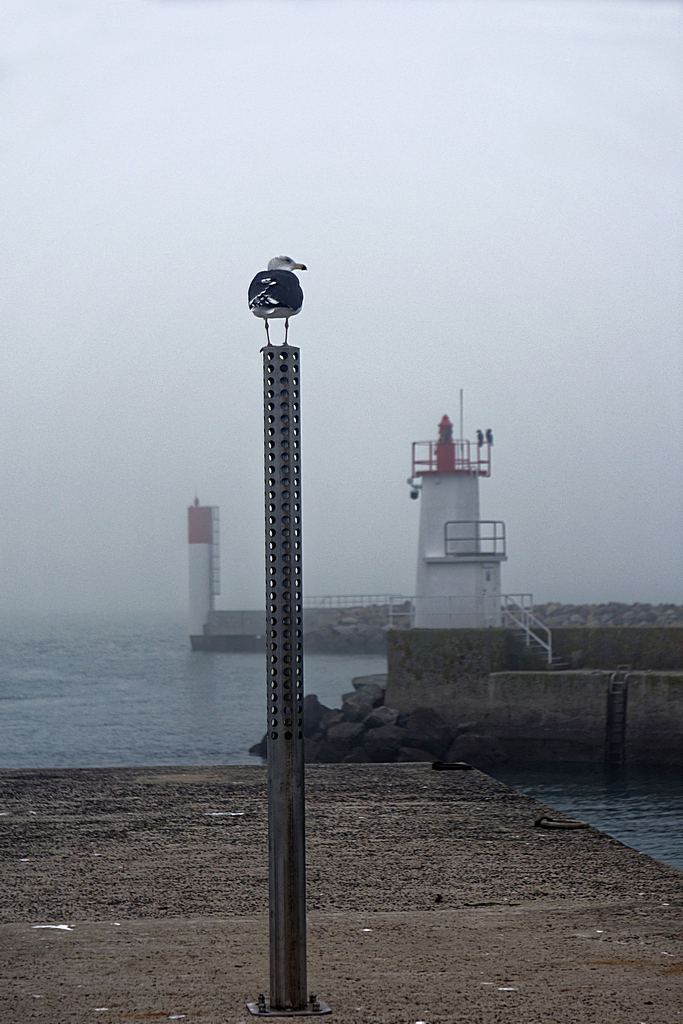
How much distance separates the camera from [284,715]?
3.83m

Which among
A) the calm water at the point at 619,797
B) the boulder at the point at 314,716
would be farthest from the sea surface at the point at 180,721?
the boulder at the point at 314,716

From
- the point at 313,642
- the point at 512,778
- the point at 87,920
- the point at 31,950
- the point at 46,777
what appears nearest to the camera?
the point at 31,950

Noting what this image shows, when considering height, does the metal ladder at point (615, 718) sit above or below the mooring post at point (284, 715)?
below

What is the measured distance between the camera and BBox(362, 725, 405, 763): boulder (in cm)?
2216

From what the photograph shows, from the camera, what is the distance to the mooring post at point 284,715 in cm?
384

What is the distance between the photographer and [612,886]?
6047 millimetres

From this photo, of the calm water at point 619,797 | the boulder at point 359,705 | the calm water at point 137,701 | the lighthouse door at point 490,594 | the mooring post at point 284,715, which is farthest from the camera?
the calm water at point 137,701

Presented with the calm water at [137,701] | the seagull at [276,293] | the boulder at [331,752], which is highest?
the seagull at [276,293]

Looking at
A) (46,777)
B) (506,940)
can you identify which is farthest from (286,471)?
(46,777)

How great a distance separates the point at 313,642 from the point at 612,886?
Answer: 2856 inches

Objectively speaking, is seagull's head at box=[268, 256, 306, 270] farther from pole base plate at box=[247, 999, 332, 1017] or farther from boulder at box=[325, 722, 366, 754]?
boulder at box=[325, 722, 366, 754]

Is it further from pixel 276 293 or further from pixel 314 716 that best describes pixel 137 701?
pixel 276 293

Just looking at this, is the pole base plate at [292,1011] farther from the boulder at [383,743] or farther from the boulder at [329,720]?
the boulder at [329,720]

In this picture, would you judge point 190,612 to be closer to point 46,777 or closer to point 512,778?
point 512,778
